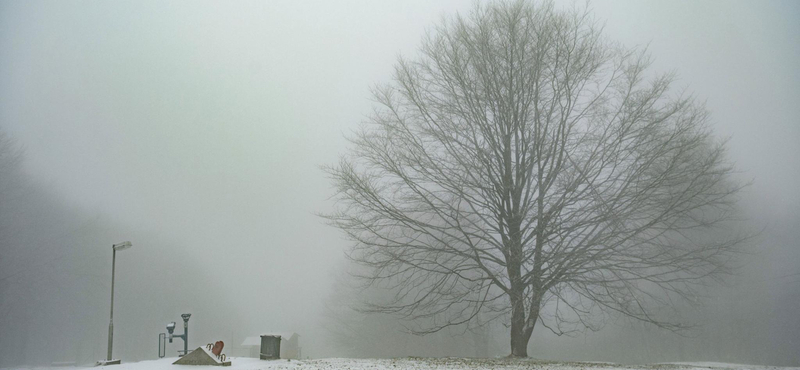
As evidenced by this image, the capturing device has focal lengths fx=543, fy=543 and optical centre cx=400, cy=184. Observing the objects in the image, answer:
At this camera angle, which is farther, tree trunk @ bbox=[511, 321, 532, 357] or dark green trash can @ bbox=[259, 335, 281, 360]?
tree trunk @ bbox=[511, 321, 532, 357]

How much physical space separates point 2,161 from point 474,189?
21901 mm

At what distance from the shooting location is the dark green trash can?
34.2 feet

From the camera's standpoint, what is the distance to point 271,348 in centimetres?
1046

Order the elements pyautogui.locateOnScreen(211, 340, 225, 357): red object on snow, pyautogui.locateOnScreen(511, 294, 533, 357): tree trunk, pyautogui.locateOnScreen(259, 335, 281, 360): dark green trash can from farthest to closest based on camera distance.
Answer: pyautogui.locateOnScreen(511, 294, 533, 357): tree trunk, pyautogui.locateOnScreen(259, 335, 281, 360): dark green trash can, pyautogui.locateOnScreen(211, 340, 225, 357): red object on snow

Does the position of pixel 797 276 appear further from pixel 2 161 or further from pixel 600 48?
pixel 2 161

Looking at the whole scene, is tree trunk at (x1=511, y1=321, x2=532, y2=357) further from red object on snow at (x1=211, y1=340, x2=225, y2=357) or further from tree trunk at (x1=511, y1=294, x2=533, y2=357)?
red object on snow at (x1=211, y1=340, x2=225, y2=357)

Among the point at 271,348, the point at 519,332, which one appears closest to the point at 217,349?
the point at 271,348

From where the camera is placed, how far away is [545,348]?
23.8 metres

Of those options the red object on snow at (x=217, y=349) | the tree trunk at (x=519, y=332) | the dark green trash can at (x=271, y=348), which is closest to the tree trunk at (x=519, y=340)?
the tree trunk at (x=519, y=332)

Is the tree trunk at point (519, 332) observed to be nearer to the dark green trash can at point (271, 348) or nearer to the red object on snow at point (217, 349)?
the dark green trash can at point (271, 348)

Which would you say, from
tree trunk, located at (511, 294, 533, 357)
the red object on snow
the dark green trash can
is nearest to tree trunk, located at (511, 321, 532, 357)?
tree trunk, located at (511, 294, 533, 357)

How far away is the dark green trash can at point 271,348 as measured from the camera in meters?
10.4

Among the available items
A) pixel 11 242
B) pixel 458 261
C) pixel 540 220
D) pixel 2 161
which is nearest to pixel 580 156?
pixel 540 220

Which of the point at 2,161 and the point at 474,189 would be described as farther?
the point at 2,161
